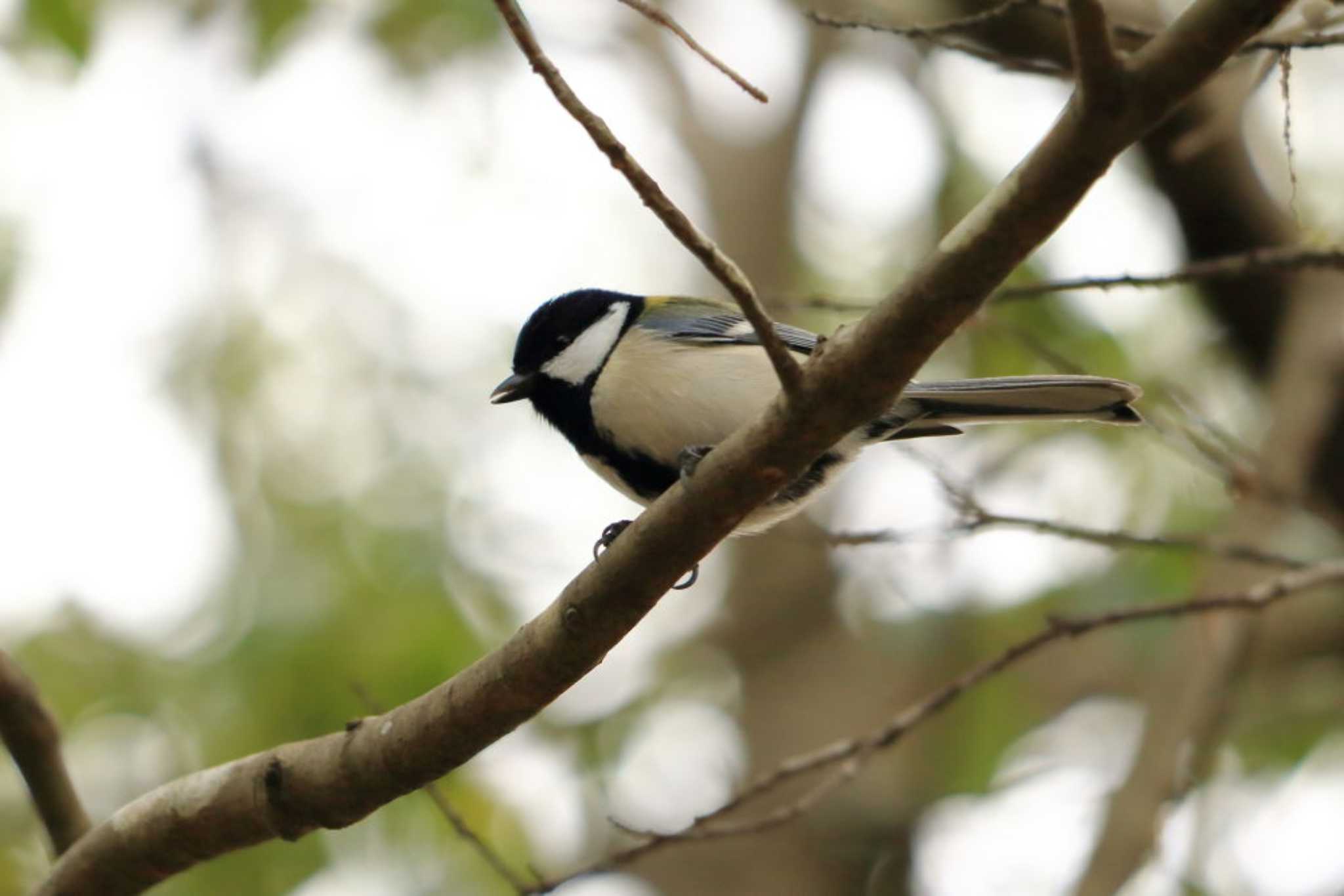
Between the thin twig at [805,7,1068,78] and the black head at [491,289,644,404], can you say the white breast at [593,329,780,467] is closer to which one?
the black head at [491,289,644,404]

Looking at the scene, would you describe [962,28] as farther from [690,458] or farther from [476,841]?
[476,841]

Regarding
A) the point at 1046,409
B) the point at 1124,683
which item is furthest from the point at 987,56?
the point at 1124,683

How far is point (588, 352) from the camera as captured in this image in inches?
160

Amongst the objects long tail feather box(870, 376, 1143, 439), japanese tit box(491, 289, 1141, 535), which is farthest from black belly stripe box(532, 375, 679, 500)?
long tail feather box(870, 376, 1143, 439)

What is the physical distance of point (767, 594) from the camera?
736 centimetres

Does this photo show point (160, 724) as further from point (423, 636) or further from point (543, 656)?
point (543, 656)


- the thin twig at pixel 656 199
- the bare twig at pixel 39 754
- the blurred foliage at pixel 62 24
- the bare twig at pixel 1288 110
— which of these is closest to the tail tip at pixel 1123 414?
the bare twig at pixel 1288 110

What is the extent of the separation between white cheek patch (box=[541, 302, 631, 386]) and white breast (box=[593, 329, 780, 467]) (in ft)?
0.62

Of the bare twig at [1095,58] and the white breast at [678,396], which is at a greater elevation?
the white breast at [678,396]

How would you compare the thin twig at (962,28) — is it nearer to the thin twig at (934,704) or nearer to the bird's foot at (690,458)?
the bird's foot at (690,458)

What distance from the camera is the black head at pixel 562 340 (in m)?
4.07

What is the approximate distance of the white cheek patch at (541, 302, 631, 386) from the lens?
395 centimetres

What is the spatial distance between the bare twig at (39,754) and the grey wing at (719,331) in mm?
1862

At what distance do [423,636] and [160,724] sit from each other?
1339 millimetres
